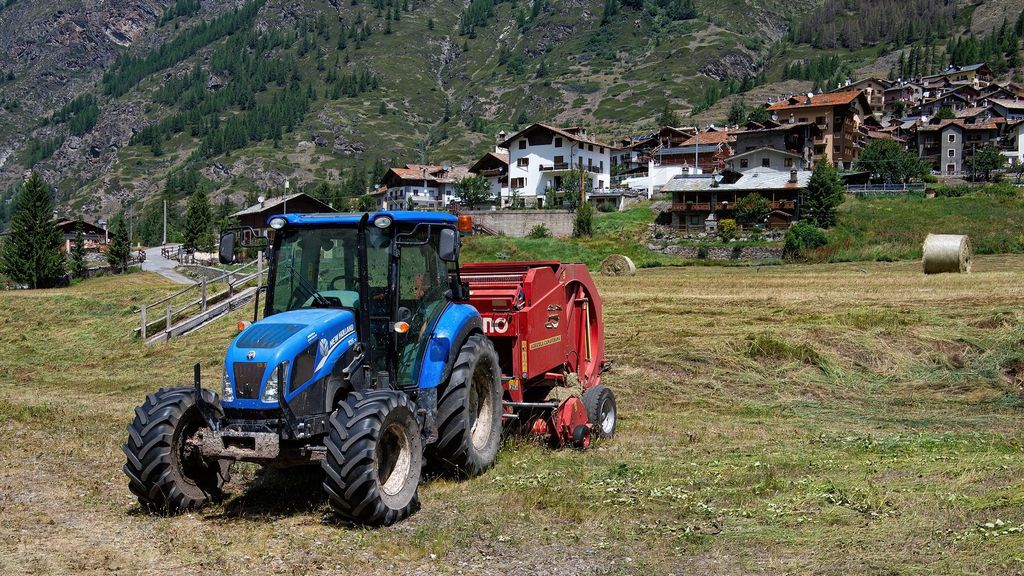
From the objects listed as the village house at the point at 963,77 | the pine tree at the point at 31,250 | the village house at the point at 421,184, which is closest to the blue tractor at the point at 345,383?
the pine tree at the point at 31,250

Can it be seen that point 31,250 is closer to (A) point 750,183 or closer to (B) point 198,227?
(B) point 198,227

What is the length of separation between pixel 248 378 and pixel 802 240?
182ft

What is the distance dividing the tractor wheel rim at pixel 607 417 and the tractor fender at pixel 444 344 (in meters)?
2.96

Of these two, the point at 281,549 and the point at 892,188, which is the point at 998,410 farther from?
the point at 892,188

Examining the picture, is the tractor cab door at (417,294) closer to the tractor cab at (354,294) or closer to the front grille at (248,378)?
the tractor cab at (354,294)

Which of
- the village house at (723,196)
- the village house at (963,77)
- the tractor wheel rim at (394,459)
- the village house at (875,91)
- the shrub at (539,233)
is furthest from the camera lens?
the village house at (963,77)

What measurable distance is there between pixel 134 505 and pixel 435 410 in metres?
3.12

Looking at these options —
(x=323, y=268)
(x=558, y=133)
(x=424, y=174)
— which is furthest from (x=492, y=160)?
(x=323, y=268)

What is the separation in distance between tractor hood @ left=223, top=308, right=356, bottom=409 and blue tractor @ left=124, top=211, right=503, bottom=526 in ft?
0.04

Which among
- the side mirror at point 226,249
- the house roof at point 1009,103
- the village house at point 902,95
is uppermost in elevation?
the village house at point 902,95

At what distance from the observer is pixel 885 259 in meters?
45.6

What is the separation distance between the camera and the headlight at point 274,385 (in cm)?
780

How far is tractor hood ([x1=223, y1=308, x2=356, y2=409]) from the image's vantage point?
7.83 meters

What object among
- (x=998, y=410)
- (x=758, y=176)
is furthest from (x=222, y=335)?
(x=758, y=176)
